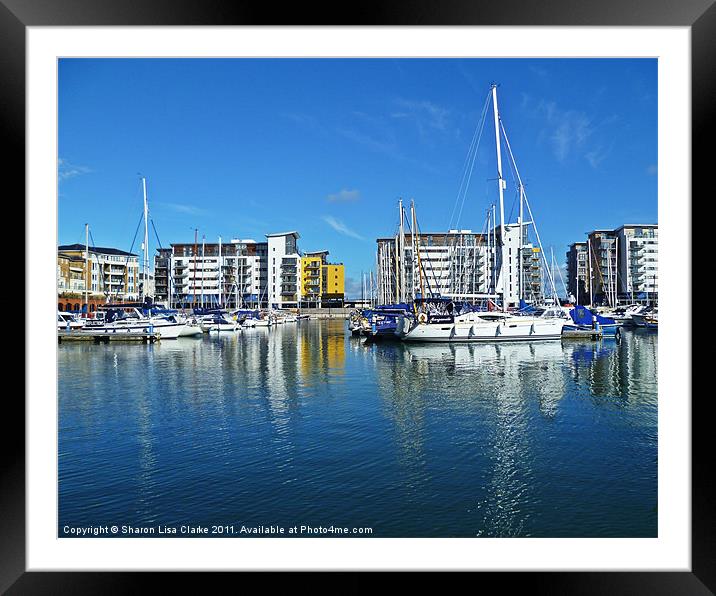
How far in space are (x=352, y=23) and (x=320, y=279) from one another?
4821 cm

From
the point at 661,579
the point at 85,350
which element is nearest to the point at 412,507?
the point at 661,579

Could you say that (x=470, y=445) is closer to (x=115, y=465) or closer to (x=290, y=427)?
(x=290, y=427)

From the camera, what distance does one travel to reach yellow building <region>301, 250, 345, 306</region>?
50.6m

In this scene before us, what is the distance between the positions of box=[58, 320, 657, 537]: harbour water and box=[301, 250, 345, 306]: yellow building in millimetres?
38436

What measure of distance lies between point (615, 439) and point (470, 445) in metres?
1.91

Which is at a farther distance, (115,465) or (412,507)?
(115,465)

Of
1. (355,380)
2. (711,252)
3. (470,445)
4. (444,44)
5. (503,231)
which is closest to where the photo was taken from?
(711,252)

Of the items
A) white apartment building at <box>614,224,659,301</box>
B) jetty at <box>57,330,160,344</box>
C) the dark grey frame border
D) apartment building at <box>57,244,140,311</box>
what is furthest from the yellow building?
the dark grey frame border

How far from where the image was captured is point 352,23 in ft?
9.75

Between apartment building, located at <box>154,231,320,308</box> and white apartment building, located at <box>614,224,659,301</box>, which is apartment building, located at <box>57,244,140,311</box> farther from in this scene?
white apartment building, located at <box>614,224,659,301</box>

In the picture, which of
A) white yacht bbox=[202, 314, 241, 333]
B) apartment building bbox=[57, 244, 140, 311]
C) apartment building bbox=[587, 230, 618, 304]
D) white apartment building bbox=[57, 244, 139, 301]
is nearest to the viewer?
apartment building bbox=[57, 244, 140, 311]

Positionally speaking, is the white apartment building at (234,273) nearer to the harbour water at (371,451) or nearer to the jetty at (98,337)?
the jetty at (98,337)
